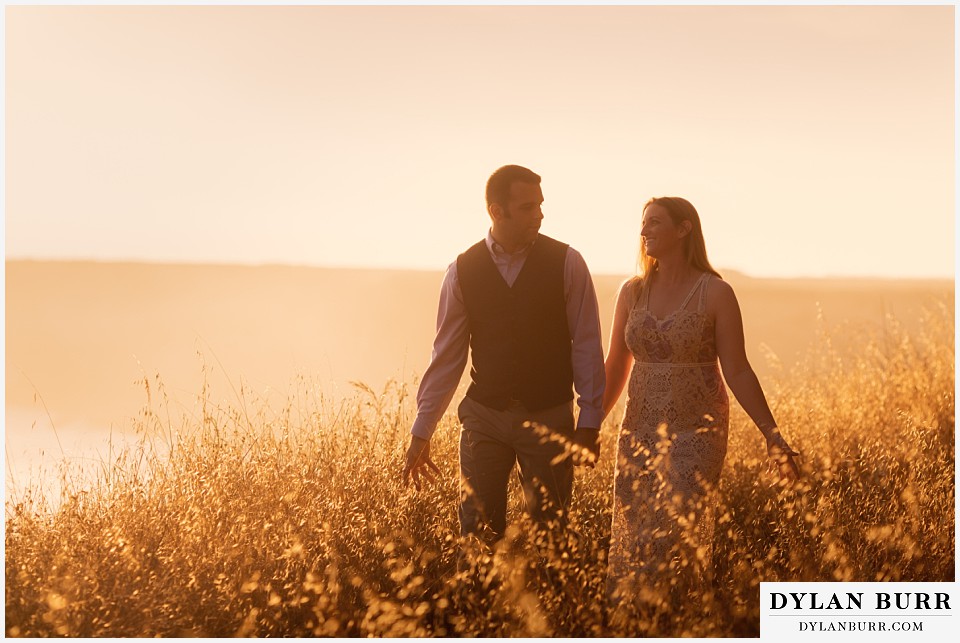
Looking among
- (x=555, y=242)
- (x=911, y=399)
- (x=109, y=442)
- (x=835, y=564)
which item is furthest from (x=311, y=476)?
(x=911, y=399)

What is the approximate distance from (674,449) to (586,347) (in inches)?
20.3

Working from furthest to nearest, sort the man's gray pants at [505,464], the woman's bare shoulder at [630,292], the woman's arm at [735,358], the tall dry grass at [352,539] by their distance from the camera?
1. the woman's bare shoulder at [630,292]
2. the man's gray pants at [505,464]
3. the woman's arm at [735,358]
4. the tall dry grass at [352,539]

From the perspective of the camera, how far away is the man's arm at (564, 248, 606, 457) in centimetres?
336

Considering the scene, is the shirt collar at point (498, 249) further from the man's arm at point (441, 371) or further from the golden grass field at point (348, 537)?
the golden grass field at point (348, 537)

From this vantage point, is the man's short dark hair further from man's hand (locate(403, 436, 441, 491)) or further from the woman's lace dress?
man's hand (locate(403, 436, 441, 491))

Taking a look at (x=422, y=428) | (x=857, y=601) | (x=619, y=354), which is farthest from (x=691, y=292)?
(x=857, y=601)

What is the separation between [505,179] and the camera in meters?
3.38

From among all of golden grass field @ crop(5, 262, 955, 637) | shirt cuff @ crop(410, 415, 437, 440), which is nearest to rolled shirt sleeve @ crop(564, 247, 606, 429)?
golden grass field @ crop(5, 262, 955, 637)

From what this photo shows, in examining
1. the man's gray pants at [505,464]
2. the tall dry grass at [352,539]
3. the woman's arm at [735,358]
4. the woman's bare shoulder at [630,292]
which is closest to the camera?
the tall dry grass at [352,539]

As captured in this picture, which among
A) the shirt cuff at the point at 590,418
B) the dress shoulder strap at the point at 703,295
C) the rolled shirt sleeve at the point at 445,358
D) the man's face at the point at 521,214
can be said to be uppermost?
the man's face at the point at 521,214

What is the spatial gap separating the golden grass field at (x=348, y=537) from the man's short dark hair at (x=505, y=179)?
126 centimetres

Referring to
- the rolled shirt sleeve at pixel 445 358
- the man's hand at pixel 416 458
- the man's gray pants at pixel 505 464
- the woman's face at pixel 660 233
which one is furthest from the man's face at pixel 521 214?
the man's hand at pixel 416 458

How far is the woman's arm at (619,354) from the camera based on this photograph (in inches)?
138

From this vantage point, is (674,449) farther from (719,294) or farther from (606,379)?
(719,294)
